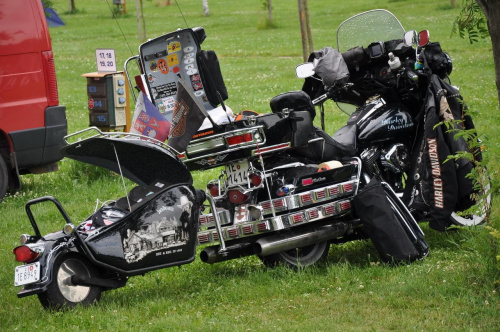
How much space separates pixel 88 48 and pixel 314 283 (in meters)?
26.7

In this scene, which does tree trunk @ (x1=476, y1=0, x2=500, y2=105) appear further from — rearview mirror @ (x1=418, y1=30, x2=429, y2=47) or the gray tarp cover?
the gray tarp cover

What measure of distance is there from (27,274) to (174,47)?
2.39m

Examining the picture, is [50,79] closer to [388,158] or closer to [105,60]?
[105,60]

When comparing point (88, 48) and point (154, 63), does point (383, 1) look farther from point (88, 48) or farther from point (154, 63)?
point (154, 63)

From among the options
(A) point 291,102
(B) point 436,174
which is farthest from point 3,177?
(B) point 436,174

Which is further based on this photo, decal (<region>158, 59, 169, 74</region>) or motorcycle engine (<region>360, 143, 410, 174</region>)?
motorcycle engine (<region>360, 143, 410, 174</region>)

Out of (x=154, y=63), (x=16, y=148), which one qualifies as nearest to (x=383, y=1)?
(x=16, y=148)

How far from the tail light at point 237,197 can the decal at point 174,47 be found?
137 cm

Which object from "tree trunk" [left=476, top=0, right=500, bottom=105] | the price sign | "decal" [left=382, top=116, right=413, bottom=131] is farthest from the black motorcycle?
the price sign

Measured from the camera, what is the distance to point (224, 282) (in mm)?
6418

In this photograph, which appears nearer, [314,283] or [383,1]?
[314,283]

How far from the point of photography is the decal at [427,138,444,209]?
6.70 metres

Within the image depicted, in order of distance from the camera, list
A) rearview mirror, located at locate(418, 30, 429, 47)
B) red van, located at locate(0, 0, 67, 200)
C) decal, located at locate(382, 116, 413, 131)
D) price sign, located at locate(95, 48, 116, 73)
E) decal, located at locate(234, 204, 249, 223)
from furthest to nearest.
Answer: price sign, located at locate(95, 48, 116, 73) < red van, located at locate(0, 0, 67, 200) < decal, located at locate(382, 116, 413, 131) < rearview mirror, located at locate(418, 30, 429, 47) < decal, located at locate(234, 204, 249, 223)

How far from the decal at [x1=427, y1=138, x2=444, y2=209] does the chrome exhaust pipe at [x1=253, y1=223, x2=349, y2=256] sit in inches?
30.5
